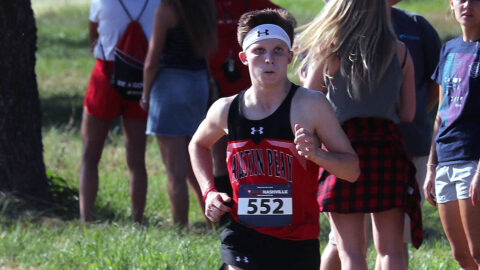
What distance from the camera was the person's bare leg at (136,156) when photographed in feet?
23.5

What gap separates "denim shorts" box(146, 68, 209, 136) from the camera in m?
6.66

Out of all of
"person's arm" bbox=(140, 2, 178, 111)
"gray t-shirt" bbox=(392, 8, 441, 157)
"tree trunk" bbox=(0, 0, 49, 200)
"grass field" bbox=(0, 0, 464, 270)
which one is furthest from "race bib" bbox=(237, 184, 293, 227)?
"tree trunk" bbox=(0, 0, 49, 200)

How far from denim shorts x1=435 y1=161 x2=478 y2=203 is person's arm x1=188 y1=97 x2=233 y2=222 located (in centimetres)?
121

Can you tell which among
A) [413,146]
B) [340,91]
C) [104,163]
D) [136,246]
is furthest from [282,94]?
[104,163]

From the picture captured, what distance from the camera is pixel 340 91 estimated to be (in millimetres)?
4613

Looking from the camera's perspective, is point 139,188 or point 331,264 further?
point 139,188

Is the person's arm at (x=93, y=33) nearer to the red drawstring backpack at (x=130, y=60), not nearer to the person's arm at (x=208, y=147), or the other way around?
the red drawstring backpack at (x=130, y=60)

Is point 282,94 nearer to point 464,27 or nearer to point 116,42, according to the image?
point 464,27

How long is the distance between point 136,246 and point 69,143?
230 inches

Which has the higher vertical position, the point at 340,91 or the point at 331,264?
the point at 340,91

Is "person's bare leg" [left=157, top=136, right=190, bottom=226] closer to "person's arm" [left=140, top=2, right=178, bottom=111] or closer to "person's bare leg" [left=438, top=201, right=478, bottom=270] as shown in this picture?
"person's arm" [left=140, top=2, right=178, bottom=111]

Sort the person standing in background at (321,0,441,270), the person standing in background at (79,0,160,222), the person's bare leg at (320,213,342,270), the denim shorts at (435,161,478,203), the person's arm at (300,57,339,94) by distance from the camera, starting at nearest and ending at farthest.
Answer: the denim shorts at (435,161,478,203), the person's arm at (300,57,339,94), the person's bare leg at (320,213,342,270), the person standing in background at (321,0,441,270), the person standing in background at (79,0,160,222)

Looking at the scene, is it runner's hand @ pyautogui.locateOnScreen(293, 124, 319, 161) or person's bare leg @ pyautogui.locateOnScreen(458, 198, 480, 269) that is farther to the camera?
person's bare leg @ pyautogui.locateOnScreen(458, 198, 480, 269)

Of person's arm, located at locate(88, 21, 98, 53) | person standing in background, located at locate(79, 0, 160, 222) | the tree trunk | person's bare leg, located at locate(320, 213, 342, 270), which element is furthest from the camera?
the tree trunk
